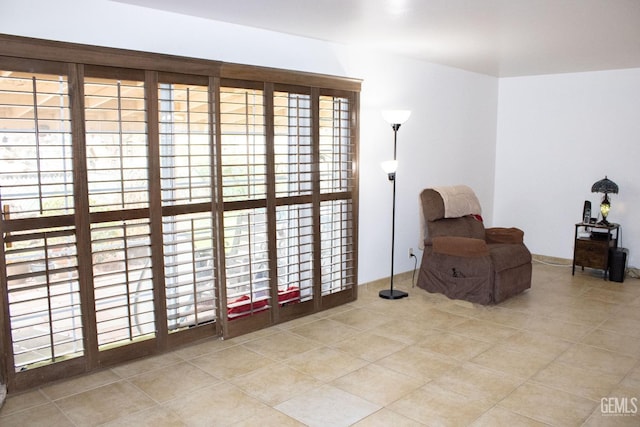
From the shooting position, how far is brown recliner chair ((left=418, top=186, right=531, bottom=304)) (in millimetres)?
4852

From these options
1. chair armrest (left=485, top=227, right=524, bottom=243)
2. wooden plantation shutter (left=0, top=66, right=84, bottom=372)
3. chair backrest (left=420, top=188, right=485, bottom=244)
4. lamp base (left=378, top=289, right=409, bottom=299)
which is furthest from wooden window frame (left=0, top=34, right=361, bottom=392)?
chair armrest (left=485, top=227, right=524, bottom=243)

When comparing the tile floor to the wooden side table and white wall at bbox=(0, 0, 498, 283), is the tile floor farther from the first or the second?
white wall at bbox=(0, 0, 498, 283)

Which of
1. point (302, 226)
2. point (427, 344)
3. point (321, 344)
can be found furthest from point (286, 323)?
point (427, 344)

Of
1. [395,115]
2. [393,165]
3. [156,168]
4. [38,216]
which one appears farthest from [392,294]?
[38,216]

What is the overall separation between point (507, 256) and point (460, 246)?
0.46 metres

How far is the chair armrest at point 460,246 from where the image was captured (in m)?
4.84

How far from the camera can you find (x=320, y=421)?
282cm

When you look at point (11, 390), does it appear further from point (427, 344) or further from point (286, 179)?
point (427, 344)

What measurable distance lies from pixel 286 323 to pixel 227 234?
0.97 metres

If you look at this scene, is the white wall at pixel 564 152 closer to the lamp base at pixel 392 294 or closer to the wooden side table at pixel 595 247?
the wooden side table at pixel 595 247

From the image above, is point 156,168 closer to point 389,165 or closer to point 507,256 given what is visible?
point 389,165

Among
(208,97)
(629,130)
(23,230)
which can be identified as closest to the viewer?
(23,230)

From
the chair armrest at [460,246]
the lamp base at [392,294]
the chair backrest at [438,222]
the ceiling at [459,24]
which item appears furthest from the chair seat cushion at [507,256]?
the ceiling at [459,24]

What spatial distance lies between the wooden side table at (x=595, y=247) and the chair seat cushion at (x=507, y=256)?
1013mm
